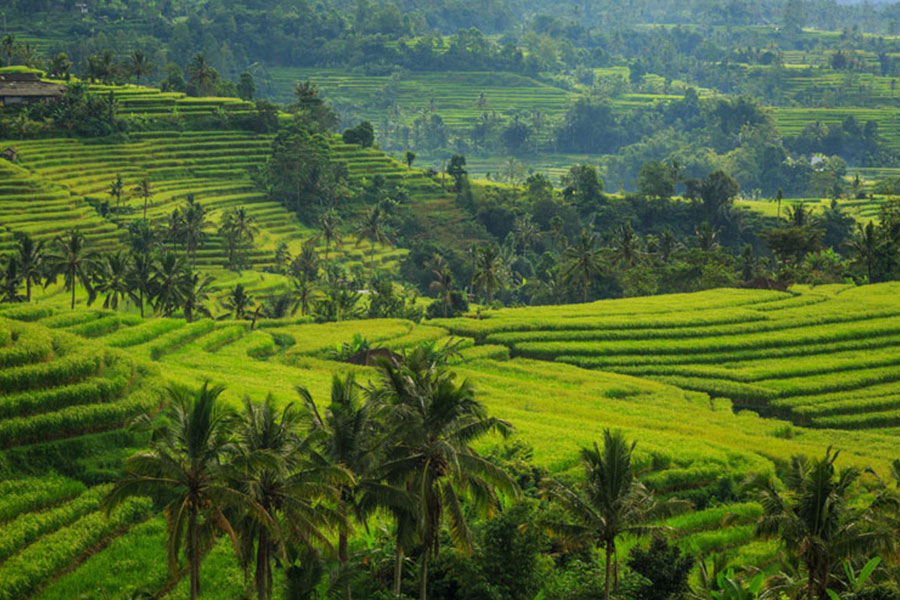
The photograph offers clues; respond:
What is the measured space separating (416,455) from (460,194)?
407 ft

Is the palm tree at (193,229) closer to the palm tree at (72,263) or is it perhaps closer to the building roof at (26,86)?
the palm tree at (72,263)

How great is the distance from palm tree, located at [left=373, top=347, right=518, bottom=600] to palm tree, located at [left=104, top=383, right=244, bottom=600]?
5289 millimetres

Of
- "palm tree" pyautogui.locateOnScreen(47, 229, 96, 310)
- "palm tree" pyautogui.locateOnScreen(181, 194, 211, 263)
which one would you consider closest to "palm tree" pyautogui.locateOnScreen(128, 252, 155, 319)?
"palm tree" pyautogui.locateOnScreen(47, 229, 96, 310)

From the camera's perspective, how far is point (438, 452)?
31953 millimetres

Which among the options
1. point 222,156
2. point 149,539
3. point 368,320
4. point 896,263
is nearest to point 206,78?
point 222,156

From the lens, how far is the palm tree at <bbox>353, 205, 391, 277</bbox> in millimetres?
122750

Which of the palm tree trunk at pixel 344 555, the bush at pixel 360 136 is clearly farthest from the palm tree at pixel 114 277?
the bush at pixel 360 136

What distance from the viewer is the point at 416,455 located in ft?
106

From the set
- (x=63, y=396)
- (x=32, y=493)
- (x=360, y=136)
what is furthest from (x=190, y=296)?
(x=360, y=136)

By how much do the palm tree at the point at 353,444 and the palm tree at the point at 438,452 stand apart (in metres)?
0.67

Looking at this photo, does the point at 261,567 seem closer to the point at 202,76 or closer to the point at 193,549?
the point at 193,549

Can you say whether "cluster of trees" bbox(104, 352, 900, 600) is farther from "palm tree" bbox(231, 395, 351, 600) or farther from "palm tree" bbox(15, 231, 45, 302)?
"palm tree" bbox(15, 231, 45, 302)

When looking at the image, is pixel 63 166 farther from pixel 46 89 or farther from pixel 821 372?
pixel 821 372

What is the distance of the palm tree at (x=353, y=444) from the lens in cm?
3266
